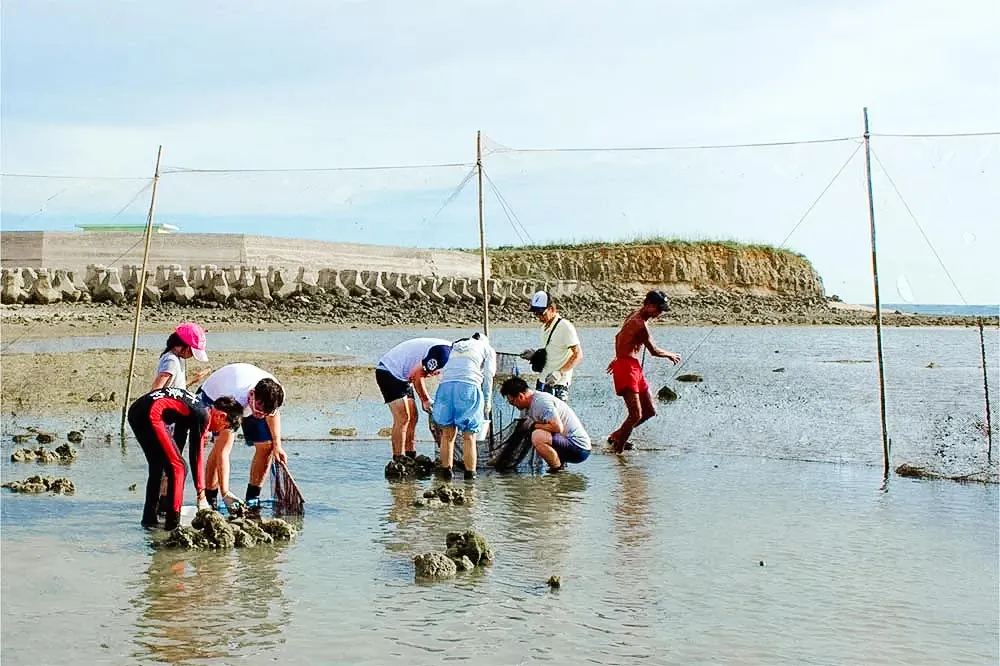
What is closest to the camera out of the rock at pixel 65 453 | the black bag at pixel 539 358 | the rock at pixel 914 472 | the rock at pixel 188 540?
the rock at pixel 188 540

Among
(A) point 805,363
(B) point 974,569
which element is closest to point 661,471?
(B) point 974,569

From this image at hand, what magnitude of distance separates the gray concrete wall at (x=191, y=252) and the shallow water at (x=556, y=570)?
938 inches

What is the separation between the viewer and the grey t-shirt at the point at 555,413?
9922mm

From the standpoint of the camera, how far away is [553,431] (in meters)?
9.93

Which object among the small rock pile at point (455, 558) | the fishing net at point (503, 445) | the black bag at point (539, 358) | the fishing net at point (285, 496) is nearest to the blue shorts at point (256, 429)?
the fishing net at point (285, 496)

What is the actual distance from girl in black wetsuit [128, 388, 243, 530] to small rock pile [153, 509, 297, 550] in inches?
14.1

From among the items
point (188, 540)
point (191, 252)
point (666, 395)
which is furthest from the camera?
point (191, 252)

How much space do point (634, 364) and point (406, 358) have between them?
2.90 meters

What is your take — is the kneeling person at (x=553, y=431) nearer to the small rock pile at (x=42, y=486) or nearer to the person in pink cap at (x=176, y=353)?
the person in pink cap at (x=176, y=353)

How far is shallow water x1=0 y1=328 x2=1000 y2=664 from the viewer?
17.7 feet

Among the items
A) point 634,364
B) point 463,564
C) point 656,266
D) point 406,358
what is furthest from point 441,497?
point 656,266

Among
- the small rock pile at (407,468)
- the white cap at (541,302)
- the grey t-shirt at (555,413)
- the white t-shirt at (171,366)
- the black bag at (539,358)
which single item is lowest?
the small rock pile at (407,468)

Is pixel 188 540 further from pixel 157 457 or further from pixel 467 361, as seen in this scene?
pixel 467 361

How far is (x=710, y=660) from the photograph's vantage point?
522 centimetres
